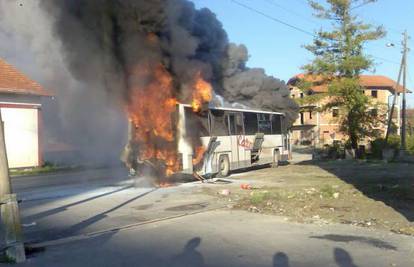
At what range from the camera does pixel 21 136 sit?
3039 cm

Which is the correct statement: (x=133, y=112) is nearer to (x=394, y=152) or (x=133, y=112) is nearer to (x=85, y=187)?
(x=85, y=187)

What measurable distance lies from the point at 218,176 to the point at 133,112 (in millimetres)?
4684

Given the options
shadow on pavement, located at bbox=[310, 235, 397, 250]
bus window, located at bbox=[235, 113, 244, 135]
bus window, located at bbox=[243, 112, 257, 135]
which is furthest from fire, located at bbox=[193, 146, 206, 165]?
shadow on pavement, located at bbox=[310, 235, 397, 250]

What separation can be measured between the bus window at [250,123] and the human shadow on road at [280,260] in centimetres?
1512

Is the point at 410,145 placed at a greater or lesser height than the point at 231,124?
lesser

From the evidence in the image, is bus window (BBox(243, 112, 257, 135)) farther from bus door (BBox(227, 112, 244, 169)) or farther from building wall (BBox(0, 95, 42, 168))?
building wall (BBox(0, 95, 42, 168))

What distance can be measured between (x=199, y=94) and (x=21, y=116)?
16.3 meters

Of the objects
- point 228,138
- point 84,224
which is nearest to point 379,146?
point 228,138

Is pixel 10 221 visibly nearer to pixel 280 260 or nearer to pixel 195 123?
pixel 280 260

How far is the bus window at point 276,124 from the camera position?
25275mm

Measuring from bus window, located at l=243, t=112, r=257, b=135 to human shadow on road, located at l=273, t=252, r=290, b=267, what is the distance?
49.6ft

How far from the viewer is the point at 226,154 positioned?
67.1 feet

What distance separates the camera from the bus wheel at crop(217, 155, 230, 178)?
20.0 metres

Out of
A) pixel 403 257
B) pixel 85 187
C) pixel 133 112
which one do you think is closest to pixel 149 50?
pixel 133 112
